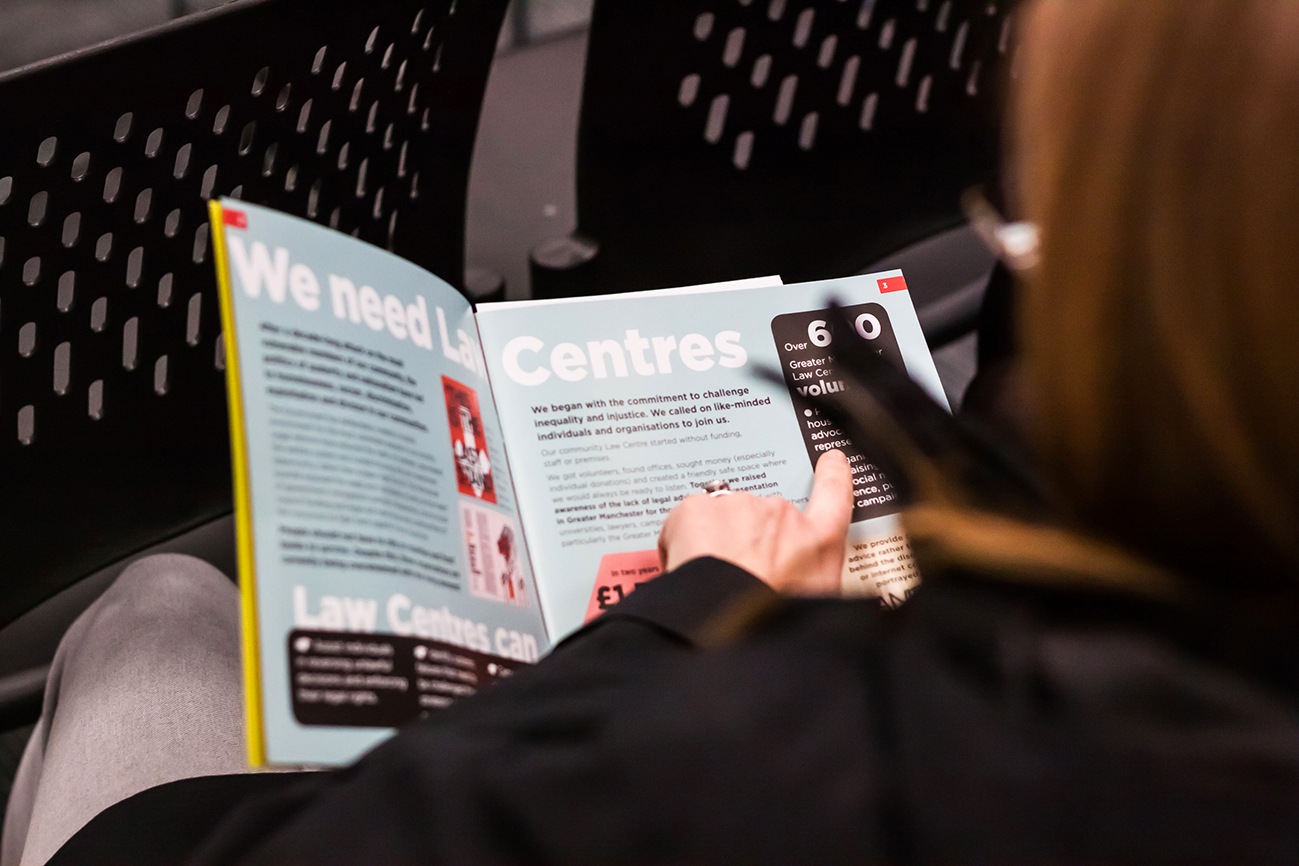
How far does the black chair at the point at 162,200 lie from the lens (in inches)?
17.7

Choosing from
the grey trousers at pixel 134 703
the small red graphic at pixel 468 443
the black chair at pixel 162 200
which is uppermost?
the black chair at pixel 162 200

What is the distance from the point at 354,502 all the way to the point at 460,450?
0.25ft

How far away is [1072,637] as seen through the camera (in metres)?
0.23

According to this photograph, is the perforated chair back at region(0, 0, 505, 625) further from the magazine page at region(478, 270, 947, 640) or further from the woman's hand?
the woman's hand

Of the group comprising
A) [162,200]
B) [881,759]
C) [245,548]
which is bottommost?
[881,759]

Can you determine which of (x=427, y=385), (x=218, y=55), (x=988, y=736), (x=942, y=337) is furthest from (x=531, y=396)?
(x=942, y=337)

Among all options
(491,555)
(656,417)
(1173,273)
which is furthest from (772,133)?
(1173,273)

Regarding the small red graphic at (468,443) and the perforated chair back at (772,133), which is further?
the perforated chair back at (772,133)

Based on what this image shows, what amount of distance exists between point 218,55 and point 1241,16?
447 millimetres

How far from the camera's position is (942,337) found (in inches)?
34.4

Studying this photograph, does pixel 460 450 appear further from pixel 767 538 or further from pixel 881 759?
pixel 881 759

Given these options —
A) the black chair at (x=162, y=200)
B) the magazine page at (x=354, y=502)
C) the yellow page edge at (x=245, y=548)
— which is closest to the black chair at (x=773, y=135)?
the black chair at (x=162, y=200)

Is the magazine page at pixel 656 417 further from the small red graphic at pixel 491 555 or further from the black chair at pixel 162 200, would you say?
the black chair at pixel 162 200

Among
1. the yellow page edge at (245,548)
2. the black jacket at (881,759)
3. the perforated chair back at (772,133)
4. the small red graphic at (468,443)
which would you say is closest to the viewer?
the black jacket at (881,759)
